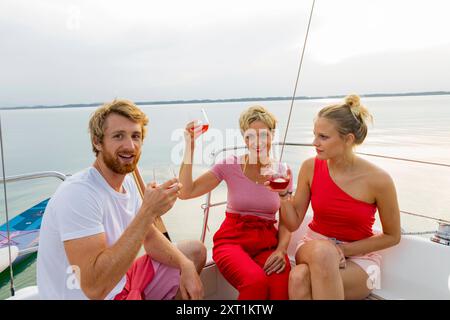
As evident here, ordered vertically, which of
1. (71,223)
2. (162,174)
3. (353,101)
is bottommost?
(71,223)

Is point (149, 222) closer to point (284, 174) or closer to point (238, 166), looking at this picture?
point (284, 174)

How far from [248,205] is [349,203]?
1.50ft

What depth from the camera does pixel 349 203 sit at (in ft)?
5.15

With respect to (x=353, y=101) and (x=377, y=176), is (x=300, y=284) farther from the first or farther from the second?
(x=353, y=101)

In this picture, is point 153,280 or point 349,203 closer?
point 153,280

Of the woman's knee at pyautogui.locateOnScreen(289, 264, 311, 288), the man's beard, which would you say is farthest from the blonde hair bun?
the man's beard

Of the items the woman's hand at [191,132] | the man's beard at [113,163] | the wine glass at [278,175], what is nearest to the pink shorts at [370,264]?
the wine glass at [278,175]

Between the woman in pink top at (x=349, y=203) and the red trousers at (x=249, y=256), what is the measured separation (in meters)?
0.12

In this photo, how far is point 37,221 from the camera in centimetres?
506

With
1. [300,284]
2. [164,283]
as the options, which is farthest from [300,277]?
[164,283]

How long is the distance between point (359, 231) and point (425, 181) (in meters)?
7.41

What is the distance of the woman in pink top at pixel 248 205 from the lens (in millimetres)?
1554

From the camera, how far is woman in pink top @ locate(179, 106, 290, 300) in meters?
1.55

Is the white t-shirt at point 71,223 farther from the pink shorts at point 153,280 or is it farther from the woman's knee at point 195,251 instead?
the woman's knee at point 195,251
